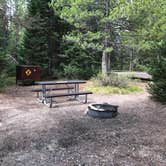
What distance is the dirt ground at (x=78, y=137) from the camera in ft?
9.64

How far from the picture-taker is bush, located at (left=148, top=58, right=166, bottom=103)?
6.54m

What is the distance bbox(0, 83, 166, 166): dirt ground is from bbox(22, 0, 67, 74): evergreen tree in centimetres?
657

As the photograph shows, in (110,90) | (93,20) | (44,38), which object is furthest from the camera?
(44,38)

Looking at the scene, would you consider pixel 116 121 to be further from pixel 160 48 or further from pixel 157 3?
pixel 157 3

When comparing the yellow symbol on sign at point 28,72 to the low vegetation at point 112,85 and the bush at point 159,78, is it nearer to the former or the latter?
the low vegetation at point 112,85

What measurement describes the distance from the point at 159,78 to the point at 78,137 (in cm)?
413

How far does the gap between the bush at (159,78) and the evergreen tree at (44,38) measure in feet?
23.0

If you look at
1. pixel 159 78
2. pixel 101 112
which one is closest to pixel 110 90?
pixel 159 78

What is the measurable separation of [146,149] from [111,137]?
0.73 m

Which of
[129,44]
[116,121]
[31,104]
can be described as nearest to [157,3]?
[129,44]

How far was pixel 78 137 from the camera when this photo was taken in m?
3.78

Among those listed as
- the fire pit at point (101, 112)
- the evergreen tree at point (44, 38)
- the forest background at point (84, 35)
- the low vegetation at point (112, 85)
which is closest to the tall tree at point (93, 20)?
the forest background at point (84, 35)

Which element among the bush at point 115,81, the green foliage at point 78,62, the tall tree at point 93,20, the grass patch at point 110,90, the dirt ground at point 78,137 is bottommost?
the dirt ground at point 78,137

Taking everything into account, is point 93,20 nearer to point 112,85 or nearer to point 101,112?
point 112,85
